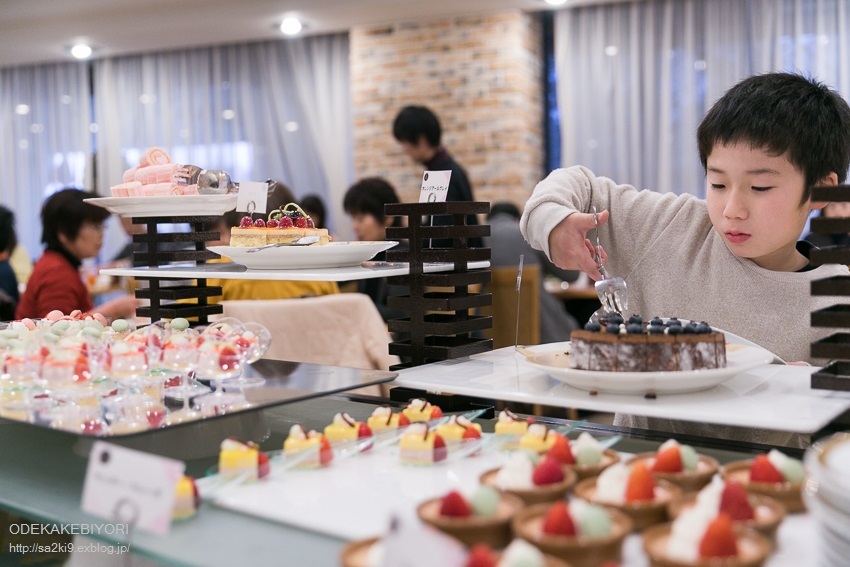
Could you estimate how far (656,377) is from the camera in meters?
1.30

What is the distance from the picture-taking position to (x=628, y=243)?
209cm

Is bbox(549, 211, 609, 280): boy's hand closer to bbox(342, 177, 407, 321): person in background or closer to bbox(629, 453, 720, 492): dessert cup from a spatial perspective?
bbox(629, 453, 720, 492): dessert cup

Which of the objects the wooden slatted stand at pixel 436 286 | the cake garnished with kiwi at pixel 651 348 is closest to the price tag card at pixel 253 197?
the wooden slatted stand at pixel 436 286

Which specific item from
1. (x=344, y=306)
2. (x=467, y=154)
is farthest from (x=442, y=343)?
(x=467, y=154)

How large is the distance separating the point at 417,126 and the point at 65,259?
2571 mm

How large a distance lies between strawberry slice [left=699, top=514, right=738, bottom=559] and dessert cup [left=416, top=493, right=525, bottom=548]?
0.22m

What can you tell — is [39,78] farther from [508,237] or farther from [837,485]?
[837,485]

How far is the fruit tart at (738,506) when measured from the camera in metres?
0.98

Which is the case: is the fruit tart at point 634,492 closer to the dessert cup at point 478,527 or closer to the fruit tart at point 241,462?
the dessert cup at point 478,527

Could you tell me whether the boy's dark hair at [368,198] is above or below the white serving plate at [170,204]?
above

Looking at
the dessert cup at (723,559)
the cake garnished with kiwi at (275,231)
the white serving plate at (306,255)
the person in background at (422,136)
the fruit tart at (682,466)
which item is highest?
the person in background at (422,136)

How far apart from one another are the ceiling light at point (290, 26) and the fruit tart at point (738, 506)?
7.34 m

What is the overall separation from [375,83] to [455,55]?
83cm

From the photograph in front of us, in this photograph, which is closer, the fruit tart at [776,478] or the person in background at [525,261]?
the fruit tart at [776,478]
